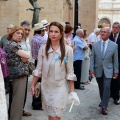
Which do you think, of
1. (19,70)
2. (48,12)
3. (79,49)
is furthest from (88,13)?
(19,70)

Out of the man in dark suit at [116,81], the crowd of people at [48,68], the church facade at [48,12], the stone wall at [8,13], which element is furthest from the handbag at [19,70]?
the stone wall at [8,13]

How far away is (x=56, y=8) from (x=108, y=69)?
38.1 feet

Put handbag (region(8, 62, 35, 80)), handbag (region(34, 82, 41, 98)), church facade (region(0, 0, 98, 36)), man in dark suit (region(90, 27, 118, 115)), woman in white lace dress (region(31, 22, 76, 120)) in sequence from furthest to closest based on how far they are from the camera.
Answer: church facade (region(0, 0, 98, 36))
man in dark suit (region(90, 27, 118, 115))
handbag (region(8, 62, 35, 80))
handbag (region(34, 82, 41, 98))
woman in white lace dress (region(31, 22, 76, 120))

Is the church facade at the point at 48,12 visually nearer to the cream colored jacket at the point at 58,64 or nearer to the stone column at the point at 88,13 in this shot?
the stone column at the point at 88,13

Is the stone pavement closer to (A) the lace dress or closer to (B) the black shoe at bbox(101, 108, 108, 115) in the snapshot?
(B) the black shoe at bbox(101, 108, 108, 115)

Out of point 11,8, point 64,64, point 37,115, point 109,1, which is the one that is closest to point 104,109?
point 37,115

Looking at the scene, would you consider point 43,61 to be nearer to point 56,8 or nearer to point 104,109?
point 104,109

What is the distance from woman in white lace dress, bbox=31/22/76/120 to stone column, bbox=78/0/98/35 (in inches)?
854

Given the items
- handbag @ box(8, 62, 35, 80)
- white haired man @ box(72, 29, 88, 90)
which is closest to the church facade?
white haired man @ box(72, 29, 88, 90)

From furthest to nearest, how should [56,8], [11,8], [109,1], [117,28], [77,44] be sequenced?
[109,1] → [56,8] → [11,8] → [77,44] → [117,28]

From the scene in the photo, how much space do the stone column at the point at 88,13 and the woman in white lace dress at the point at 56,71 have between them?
71.2 ft

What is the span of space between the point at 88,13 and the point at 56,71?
72.4 feet

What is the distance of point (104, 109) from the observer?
21.3ft

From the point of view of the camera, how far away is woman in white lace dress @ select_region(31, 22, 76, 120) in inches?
169
